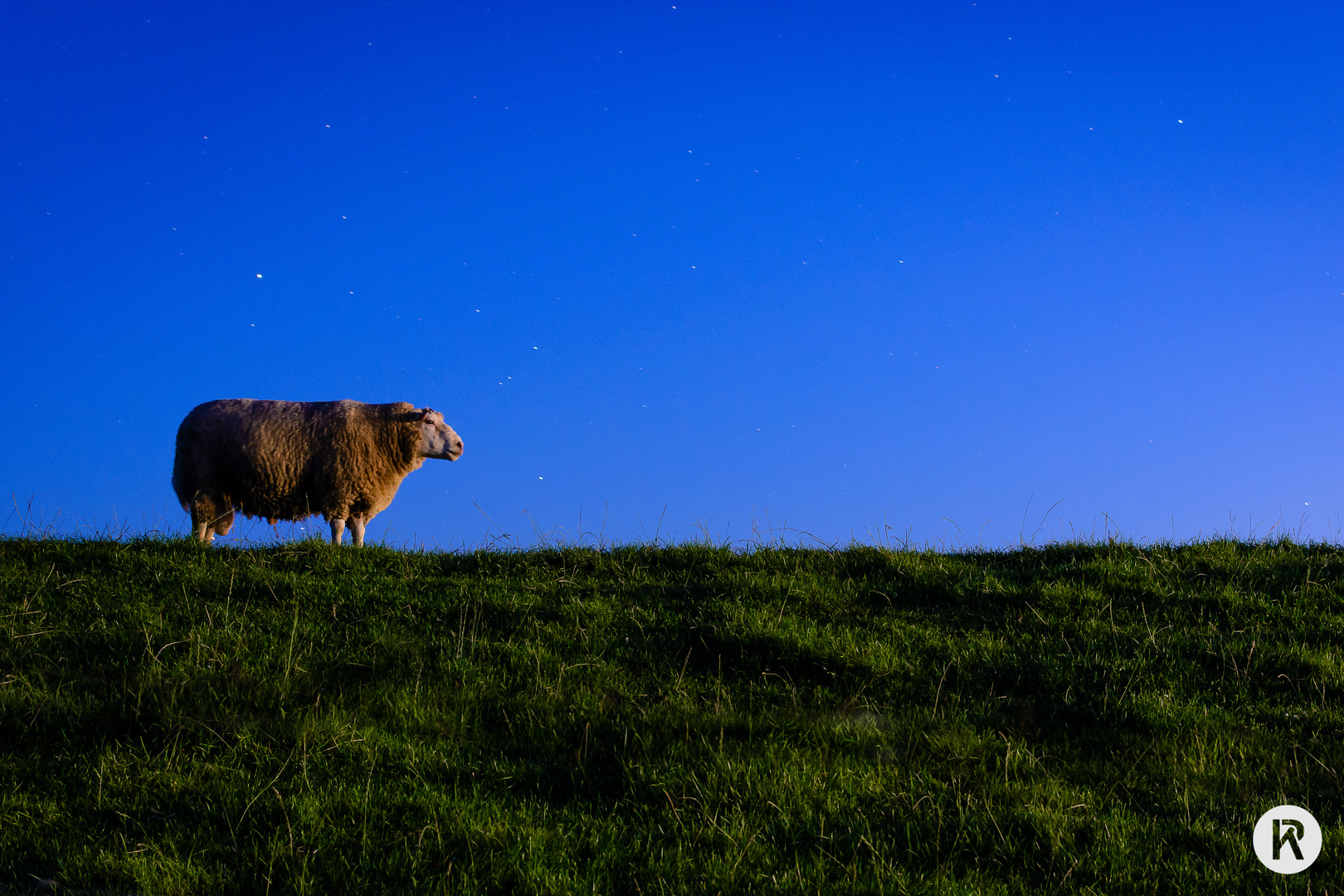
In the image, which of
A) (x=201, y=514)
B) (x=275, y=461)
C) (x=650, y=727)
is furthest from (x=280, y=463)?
(x=650, y=727)

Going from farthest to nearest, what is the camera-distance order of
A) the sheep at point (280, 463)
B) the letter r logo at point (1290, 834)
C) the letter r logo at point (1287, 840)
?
the sheep at point (280, 463), the letter r logo at point (1290, 834), the letter r logo at point (1287, 840)

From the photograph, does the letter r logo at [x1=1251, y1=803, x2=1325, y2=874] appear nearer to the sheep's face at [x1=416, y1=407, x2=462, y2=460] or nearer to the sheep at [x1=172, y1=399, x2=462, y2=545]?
the sheep at [x1=172, y1=399, x2=462, y2=545]

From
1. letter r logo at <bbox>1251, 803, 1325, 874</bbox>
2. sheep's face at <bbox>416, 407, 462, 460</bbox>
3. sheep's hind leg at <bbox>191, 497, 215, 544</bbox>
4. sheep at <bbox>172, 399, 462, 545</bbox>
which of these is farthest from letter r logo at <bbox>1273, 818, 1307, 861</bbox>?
sheep's hind leg at <bbox>191, 497, 215, 544</bbox>

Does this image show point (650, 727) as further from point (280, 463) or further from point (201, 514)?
point (201, 514)

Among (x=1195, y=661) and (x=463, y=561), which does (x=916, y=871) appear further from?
(x=463, y=561)

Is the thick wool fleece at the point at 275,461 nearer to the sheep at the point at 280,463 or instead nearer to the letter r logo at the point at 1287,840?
the sheep at the point at 280,463

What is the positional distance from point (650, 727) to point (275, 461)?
983 cm

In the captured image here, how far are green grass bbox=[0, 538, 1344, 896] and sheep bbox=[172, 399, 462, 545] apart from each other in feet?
13.8

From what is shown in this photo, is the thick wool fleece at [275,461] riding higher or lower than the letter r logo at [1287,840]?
higher

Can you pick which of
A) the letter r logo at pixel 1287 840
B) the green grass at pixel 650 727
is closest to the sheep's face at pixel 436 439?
the green grass at pixel 650 727

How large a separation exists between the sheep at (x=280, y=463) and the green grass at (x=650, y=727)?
421cm

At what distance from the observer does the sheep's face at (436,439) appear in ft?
48.9

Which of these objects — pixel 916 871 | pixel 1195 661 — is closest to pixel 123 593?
pixel 916 871

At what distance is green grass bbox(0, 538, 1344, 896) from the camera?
167 inches
